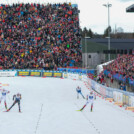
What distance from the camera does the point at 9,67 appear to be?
177ft

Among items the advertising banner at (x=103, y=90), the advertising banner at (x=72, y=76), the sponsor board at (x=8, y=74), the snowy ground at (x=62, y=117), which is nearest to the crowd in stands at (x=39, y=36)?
the sponsor board at (x=8, y=74)

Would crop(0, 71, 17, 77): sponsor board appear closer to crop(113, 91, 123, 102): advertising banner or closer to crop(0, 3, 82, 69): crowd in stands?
crop(0, 3, 82, 69): crowd in stands

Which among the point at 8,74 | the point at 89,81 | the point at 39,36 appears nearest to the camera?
the point at 89,81

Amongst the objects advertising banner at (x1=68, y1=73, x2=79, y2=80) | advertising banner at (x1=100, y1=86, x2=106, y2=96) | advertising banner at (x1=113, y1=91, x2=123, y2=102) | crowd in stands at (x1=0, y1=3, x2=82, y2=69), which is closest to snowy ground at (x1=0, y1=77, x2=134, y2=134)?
advertising banner at (x1=113, y1=91, x2=123, y2=102)

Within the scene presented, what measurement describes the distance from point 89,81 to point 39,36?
78.3 feet

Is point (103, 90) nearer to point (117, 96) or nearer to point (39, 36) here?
point (117, 96)

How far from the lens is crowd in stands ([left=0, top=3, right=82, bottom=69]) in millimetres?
53531

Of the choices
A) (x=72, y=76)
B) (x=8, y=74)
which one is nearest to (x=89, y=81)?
(x=72, y=76)

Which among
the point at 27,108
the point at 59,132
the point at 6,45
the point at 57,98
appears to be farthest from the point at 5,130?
the point at 6,45

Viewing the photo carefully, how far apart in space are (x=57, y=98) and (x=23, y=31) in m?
32.9

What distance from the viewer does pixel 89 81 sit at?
36.6 metres

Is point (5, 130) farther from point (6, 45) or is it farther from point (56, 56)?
point (6, 45)

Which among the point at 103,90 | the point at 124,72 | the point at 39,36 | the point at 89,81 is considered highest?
the point at 39,36

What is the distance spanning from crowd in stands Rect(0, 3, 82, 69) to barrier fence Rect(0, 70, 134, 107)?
3.23 meters
